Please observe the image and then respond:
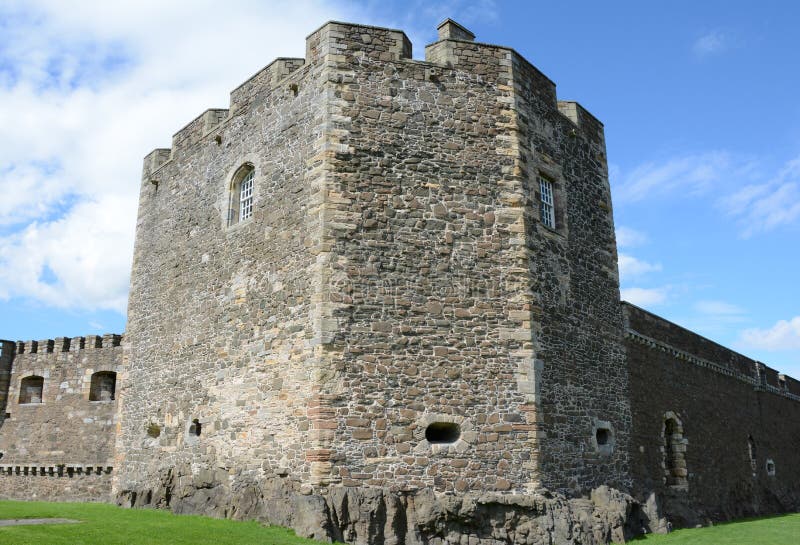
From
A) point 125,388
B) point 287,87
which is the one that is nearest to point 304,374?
point 287,87

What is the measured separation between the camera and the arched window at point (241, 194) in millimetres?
16172

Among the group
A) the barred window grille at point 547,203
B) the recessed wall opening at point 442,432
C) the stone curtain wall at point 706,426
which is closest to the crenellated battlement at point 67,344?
the recessed wall opening at point 442,432

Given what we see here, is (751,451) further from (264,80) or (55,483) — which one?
(55,483)

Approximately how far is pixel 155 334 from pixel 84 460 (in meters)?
7.02

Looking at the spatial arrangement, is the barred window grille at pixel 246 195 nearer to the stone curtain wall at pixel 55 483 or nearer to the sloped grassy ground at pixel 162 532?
the sloped grassy ground at pixel 162 532

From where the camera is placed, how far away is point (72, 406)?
23.0 meters

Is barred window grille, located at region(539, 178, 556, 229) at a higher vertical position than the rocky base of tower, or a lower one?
higher

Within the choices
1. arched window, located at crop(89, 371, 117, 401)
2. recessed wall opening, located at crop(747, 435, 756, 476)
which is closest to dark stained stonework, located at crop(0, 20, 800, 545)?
→ arched window, located at crop(89, 371, 117, 401)

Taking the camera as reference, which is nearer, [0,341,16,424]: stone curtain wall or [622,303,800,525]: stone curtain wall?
[622,303,800,525]: stone curtain wall

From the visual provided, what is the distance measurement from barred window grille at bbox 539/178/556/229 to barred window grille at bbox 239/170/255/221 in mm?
6871

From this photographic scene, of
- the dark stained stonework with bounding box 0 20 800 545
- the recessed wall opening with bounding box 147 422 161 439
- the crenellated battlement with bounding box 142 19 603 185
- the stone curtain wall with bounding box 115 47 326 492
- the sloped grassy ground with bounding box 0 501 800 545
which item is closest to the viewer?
the sloped grassy ground with bounding box 0 501 800 545

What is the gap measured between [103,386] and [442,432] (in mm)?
15380

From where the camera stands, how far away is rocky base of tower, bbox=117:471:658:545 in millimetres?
11664

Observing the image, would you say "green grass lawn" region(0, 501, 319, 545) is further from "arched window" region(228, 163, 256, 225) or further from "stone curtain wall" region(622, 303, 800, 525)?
"stone curtain wall" region(622, 303, 800, 525)
